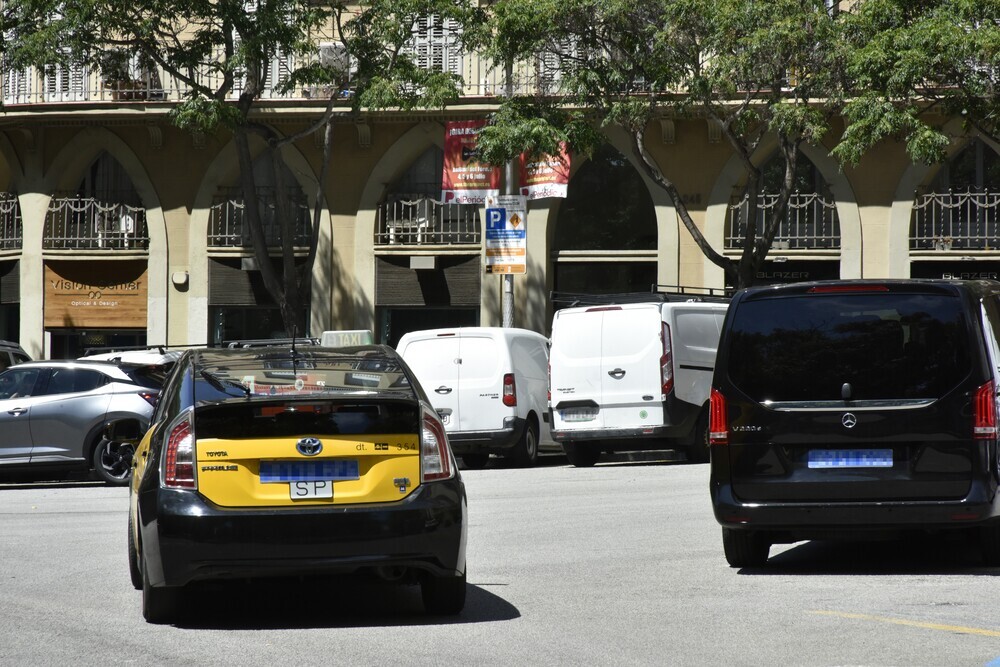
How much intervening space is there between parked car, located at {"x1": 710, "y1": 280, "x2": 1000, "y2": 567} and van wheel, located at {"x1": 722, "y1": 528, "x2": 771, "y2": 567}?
0.14 metres

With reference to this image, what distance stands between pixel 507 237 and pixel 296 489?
17717mm

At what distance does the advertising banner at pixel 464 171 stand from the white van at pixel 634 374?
26.9 feet

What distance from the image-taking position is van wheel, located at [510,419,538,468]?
1962 cm

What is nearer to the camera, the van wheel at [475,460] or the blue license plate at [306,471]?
the blue license plate at [306,471]

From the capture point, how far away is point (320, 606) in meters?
8.05

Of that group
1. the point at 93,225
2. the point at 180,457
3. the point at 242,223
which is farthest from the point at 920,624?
the point at 93,225

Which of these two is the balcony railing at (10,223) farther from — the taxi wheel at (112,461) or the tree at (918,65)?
the tree at (918,65)

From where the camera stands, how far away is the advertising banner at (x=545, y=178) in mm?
25266

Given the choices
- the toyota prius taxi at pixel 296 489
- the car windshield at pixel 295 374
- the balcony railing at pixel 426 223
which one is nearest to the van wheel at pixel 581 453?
the balcony railing at pixel 426 223

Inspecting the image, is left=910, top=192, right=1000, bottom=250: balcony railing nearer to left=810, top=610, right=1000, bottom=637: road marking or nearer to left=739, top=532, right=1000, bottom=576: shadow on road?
left=739, top=532, right=1000, bottom=576: shadow on road

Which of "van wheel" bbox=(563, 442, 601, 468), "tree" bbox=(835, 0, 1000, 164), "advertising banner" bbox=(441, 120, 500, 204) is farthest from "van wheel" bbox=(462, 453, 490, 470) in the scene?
"advertising banner" bbox=(441, 120, 500, 204)

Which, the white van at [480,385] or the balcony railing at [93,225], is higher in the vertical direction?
the balcony railing at [93,225]

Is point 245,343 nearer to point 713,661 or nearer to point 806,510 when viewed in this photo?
point 806,510

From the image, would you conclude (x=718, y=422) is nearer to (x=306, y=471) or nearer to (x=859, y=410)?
(x=859, y=410)
